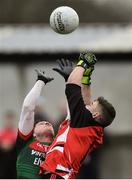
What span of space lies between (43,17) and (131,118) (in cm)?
941

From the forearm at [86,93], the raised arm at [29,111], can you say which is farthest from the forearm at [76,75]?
the raised arm at [29,111]

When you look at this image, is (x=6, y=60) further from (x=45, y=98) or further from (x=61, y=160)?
(x=61, y=160)

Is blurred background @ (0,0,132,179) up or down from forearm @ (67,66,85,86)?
up

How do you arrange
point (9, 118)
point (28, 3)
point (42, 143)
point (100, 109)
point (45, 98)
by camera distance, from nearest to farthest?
point (100, 109) → point (42, 143) → point (9, 118) → point (45, 98) → point (28, 3)

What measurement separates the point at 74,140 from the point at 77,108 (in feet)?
1.21

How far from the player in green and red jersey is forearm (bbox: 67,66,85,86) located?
2.14ft

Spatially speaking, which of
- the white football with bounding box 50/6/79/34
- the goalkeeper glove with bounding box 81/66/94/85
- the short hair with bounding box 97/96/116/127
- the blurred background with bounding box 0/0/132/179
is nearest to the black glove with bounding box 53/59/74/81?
the goalkeeper glove with bounding box 81/66/94/85

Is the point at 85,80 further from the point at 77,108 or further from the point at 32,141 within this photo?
the point at 32,141

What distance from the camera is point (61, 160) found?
438 inches

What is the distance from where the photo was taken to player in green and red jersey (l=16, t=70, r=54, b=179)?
11594mm

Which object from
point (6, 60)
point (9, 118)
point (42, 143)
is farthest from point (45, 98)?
point (42, 143)

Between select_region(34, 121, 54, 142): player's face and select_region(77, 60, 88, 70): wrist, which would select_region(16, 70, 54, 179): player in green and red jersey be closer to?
select_region(34, 121, 54, 142): player's face

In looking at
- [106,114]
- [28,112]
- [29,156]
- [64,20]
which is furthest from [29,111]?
[64,20]

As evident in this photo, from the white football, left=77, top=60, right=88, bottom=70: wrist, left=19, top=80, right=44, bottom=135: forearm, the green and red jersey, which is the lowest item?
the green and red jersey
